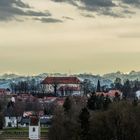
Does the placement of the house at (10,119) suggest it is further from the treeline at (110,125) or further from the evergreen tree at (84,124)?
the evergreen tree at (84,124)

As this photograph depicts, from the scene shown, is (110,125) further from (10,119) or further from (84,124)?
(10,119)

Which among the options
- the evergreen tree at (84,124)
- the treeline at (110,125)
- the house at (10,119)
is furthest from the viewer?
the house at (10,119)

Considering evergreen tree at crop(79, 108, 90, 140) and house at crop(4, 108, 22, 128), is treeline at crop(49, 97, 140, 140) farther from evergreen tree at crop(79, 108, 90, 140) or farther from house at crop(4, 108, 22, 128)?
house at crop(4, 108, 22, 128)

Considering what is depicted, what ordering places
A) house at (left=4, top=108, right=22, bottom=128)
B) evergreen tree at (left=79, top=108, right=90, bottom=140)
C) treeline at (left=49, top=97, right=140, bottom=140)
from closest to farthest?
evergreen tree at (left=79, top=108, right=90, bottom=140), treeline at (left=49, top=97, right=140, bottom=140), house at (left=4, top=108, right=22, bottom=128)

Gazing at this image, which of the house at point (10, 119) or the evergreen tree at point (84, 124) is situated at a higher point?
the evergreen tree at point (84, 124)

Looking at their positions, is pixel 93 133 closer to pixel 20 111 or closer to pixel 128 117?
pixel 128 117

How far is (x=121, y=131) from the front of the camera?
6319cm

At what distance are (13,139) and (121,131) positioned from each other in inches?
866

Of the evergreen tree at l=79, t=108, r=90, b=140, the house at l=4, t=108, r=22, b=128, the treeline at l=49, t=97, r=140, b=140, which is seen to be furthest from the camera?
A: the house at l=4, t=108, r=22, b=128

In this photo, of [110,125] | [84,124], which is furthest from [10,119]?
[84,124]

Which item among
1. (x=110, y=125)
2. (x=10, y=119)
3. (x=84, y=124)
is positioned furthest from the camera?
(x=10, y=119)

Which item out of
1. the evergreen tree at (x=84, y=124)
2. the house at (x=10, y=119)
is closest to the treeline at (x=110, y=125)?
the evergreen tree at (x=84, y=124)

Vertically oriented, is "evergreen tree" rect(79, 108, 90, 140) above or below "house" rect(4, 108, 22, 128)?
above

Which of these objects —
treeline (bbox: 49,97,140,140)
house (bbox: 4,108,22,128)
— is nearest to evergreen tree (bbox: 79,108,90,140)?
treeline (bbox: 49,97,140,140)
